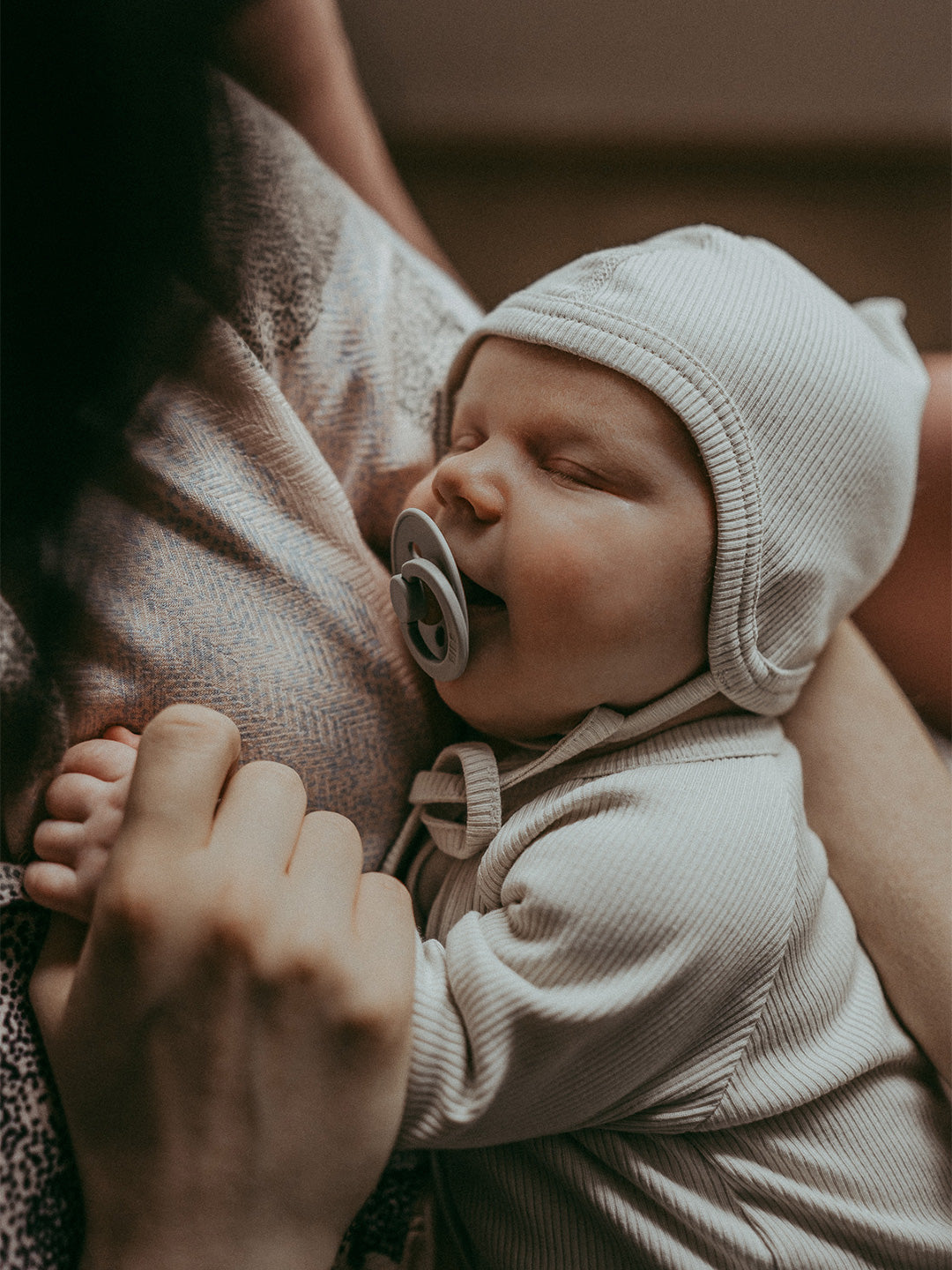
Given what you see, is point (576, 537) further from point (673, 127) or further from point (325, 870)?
point (673, 127)

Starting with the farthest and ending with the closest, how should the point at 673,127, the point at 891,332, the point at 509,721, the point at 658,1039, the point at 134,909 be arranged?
1. the point at 673,127
2. the point at 891,332
3. the point at 509,721
4. the point at 658,1039
5. the point at 134,909

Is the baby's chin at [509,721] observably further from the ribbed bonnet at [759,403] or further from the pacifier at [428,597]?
the ribbed bonnet at [759,403]

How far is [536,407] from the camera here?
62 centimetres

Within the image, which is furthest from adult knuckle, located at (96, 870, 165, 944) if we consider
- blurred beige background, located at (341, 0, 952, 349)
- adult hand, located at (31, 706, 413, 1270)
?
blurred beige background, located at (341, 0, 952, 349)

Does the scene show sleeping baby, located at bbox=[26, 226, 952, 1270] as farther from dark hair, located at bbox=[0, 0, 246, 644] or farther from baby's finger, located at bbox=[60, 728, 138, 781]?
dark hair, located at bbox=[0, 0, 246, 644]

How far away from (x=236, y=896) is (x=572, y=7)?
1.27 meters

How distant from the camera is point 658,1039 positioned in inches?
21.8

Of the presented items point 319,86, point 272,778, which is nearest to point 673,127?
point 319,86

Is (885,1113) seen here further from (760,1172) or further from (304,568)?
(304,568)

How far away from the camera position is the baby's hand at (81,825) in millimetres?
496

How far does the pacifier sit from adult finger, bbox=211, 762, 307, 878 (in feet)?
0.49

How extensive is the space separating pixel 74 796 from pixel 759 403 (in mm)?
552

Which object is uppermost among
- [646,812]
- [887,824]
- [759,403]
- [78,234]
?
[78,234]

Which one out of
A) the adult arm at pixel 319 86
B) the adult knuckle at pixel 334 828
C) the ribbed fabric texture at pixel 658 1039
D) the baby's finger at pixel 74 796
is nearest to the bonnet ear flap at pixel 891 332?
the ribbed fabric texture at pixel 658 1039
